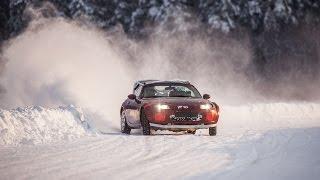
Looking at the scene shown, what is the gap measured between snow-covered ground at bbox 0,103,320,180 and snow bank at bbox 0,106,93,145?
20 millimetres

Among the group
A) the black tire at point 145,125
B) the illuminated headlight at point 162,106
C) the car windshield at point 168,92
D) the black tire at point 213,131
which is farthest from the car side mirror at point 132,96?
the black tire at point 213,131

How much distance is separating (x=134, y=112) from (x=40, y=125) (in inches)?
118

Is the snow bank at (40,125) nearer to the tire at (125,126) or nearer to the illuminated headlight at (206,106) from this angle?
the tire at (125,126)

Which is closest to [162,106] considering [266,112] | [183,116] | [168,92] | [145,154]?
[183,116]

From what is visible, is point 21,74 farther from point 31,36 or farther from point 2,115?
point 2,115

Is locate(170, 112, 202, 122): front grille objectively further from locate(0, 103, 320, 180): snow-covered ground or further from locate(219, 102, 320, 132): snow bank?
locate(219, 102, 320, 132): snow bank

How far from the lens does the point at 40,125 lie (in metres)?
14.1

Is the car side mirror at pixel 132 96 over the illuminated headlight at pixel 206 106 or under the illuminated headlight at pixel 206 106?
over

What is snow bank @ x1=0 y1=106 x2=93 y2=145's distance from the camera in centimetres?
1309

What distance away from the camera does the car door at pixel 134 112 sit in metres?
16.0

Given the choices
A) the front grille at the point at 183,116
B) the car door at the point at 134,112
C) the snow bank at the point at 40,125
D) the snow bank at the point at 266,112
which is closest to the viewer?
the snow bank at the point at 40,125

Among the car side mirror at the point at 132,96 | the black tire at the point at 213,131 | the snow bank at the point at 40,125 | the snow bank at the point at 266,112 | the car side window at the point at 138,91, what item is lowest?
the snow bank at the point at 266,112

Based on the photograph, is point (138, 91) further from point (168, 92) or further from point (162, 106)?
point (162, 106)

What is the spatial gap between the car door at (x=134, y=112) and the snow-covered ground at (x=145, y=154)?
4.01 feet
